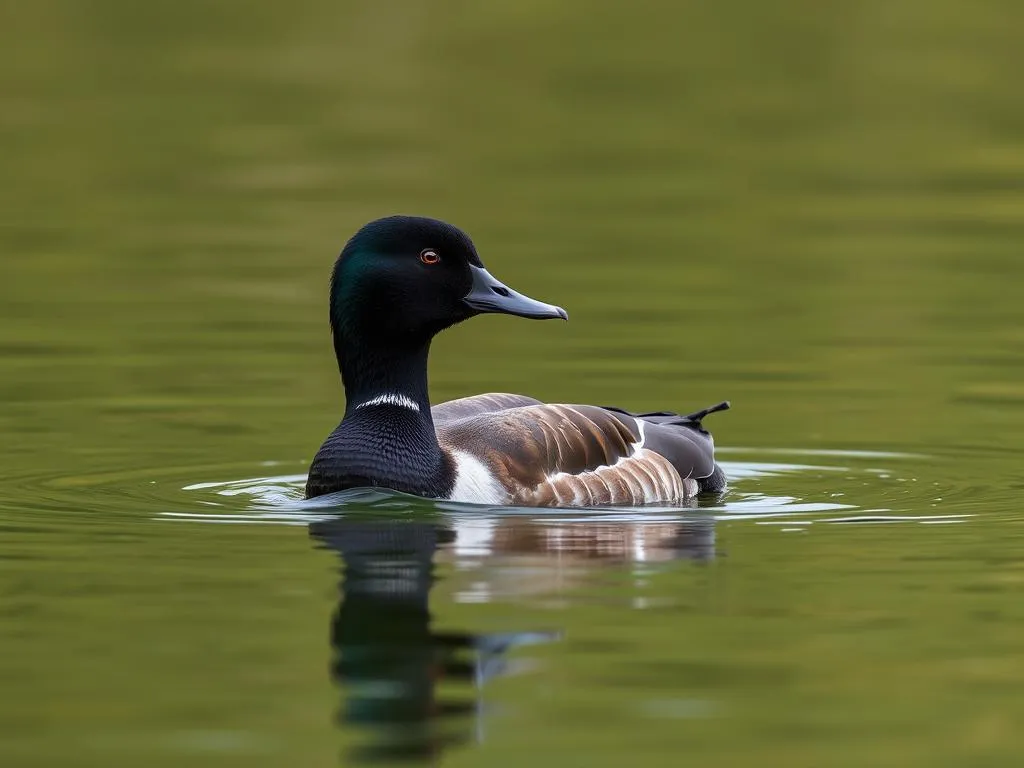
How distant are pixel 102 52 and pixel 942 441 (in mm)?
31803

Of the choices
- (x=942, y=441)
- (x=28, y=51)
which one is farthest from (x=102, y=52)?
(x=942, y=441)

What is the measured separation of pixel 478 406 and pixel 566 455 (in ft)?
3.06

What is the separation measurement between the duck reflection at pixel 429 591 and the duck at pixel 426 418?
1.33 feet

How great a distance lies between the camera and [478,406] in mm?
14164

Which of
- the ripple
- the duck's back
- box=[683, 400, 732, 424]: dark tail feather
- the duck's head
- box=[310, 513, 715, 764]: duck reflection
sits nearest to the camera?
box=[310, 513, 715, 764]: duck reflection

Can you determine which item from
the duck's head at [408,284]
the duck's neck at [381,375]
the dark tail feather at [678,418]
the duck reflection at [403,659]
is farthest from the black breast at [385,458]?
the dark tail feather at [678,418]

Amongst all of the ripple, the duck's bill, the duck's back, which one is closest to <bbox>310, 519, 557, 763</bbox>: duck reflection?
the ripple

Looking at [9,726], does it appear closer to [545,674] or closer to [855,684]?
[545,674]

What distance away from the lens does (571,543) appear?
12047 mm

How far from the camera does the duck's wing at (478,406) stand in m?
14.1

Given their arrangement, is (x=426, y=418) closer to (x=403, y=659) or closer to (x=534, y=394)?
(x=534, y=394)

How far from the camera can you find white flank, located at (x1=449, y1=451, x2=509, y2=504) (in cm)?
1304

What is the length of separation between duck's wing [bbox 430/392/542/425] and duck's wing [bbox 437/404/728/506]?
6.1 inches

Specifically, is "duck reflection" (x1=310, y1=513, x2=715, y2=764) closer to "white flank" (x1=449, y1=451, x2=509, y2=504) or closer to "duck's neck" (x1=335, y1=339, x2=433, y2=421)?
"white flank" (x1=449, y1=451, x2=509, y2=504)
